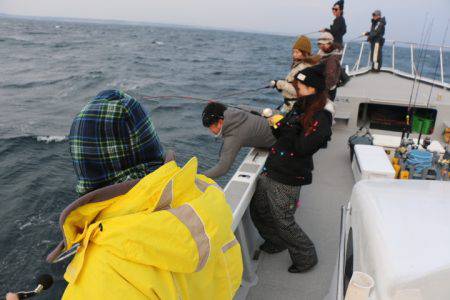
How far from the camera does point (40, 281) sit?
48.4 inches

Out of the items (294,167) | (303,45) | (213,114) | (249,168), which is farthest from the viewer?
(303,45)

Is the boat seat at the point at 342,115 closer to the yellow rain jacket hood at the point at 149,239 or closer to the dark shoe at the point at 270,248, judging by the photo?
the dark shoe at the point at 270,248

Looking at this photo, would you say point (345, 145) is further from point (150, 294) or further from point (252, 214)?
point (150, 294)

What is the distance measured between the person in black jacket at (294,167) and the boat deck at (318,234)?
113mm

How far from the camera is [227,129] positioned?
3.12 m

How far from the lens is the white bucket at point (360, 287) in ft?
3.73

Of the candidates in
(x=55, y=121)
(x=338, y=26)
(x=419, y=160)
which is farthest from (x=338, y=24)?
(x=55, y=121)

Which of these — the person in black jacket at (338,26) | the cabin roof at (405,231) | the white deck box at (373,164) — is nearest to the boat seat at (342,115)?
the person in black jacket at (338,26)

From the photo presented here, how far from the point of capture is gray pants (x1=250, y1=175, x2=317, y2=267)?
2.80 metres

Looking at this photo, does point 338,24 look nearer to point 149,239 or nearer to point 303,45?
point 303,45

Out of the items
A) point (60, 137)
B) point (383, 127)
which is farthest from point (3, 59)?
point (383, 127)

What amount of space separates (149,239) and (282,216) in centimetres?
200

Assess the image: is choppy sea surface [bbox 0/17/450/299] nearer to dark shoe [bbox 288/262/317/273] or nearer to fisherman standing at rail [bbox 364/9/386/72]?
dark shoe [bbox 288/262/317/273]

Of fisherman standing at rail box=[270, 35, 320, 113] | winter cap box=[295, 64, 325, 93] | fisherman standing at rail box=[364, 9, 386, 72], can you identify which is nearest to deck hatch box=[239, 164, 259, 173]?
winter cap box=[295, 64, 325, 93]
